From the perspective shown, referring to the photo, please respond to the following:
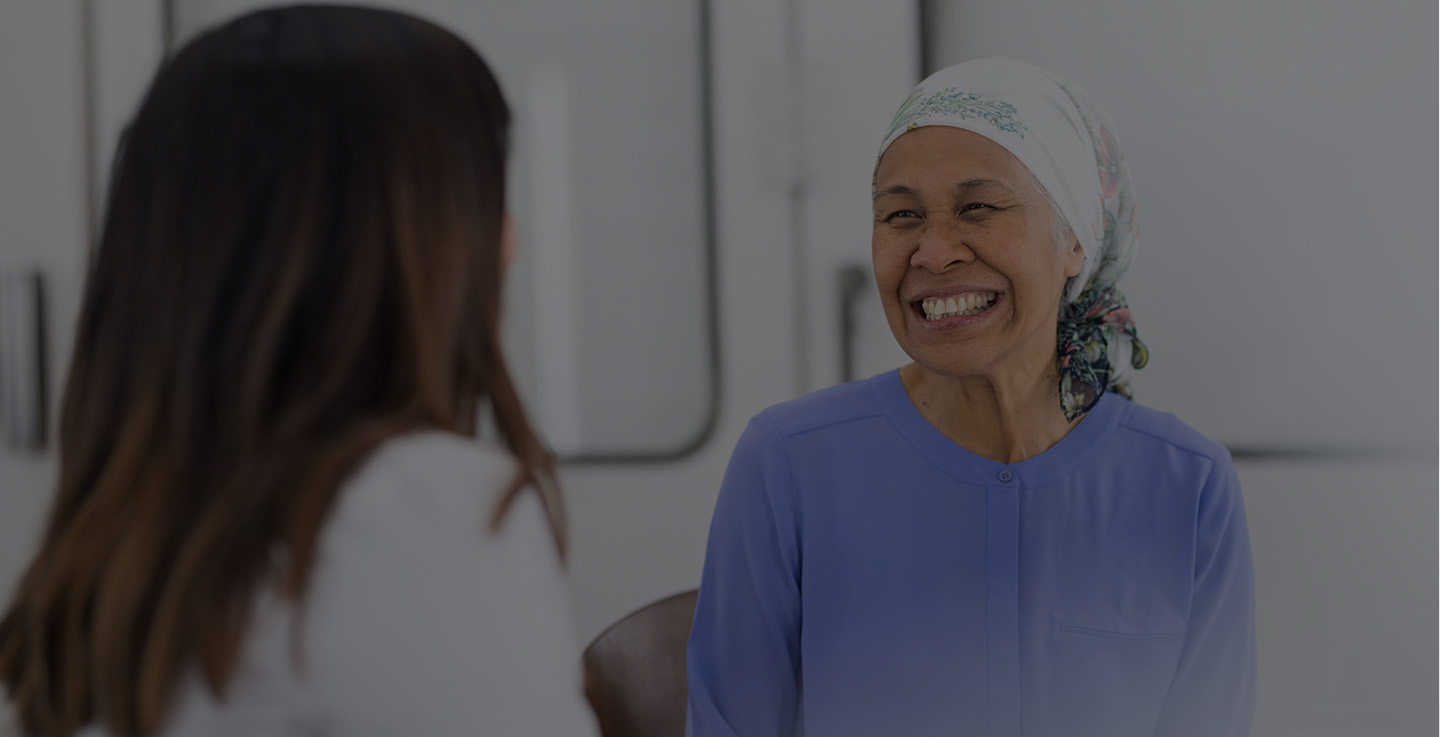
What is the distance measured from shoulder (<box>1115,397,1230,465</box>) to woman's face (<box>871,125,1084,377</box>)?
0.60ft

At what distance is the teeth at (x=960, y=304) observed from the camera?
52.7 inches

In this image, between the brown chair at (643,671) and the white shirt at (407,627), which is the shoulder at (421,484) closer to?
the white shirt at (407,627)

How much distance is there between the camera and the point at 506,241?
0.89m

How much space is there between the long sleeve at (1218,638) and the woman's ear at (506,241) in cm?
96

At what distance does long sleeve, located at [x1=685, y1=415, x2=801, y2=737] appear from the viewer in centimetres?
135

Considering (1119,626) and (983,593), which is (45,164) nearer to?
(983,593)

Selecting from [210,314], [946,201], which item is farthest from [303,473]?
[946,201]

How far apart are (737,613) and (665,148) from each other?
0.70 m

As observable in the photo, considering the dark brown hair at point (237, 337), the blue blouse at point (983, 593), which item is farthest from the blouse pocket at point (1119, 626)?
the dark brown hair at point (237, 337)

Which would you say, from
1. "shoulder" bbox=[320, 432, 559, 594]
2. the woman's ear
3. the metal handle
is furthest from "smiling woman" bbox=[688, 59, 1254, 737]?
"shoulder" bbox=[320, 432, 559, 594]

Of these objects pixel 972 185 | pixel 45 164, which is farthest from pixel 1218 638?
pixel 45 164

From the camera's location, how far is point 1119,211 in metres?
1.41

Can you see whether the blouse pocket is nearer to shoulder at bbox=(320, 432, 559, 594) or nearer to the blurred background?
the blurred background

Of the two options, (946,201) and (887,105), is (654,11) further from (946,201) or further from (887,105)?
(946,201)
